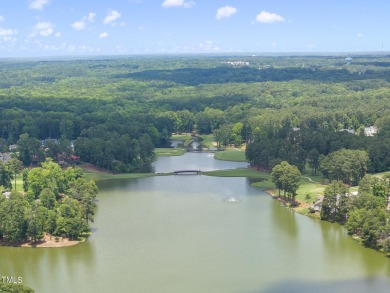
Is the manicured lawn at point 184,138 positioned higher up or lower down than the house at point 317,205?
lower down

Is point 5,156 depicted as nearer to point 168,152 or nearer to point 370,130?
point 168,152

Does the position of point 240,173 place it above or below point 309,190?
below

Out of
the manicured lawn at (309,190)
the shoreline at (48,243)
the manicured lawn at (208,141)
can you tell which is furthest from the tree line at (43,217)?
the manicured lawn at (208,141)

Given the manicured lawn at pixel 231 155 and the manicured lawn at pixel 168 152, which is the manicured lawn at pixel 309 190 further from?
the manicured lawn at pixel 168 152

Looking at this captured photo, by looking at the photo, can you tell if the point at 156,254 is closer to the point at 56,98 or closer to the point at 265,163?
the point at 265,163

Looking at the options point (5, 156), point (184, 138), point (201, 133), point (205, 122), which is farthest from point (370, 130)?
point (5, 156)

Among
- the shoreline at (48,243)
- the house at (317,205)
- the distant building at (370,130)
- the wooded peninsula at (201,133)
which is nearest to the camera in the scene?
the shoreline at (48,243)

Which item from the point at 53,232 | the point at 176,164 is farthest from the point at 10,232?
the point at 176,164
